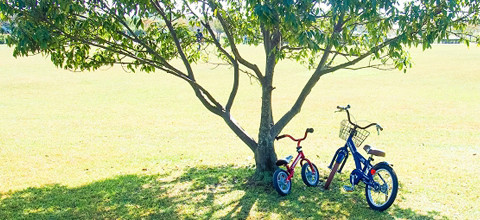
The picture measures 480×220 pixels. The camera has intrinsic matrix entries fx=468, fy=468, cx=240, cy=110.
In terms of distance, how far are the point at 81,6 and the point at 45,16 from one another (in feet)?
1.60

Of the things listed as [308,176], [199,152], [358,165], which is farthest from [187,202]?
[199,152]

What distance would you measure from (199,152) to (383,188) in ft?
18.5

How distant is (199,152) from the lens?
1105 centimetres

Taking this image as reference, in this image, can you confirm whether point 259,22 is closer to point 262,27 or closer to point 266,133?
point 262,27

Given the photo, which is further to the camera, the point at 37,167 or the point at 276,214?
the point at 37,167

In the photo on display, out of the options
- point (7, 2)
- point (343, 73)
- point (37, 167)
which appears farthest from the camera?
point (343, 73)

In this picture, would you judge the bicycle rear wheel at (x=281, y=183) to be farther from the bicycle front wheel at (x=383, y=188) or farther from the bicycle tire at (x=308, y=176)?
→ the bicycle front wheel at (x=383, y=188)

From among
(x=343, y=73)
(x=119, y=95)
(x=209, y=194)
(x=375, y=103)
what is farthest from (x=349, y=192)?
(x=343, y=73)

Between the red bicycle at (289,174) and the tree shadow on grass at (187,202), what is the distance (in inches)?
5.0

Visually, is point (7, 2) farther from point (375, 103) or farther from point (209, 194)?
point (375, 103)

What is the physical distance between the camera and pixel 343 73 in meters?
31.4

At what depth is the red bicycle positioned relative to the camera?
6832mm

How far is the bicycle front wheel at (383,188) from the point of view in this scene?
6.02 meters

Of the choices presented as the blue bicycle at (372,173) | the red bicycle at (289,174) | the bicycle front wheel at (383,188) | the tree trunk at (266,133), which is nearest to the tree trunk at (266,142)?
the tree trunk at (266,133)
